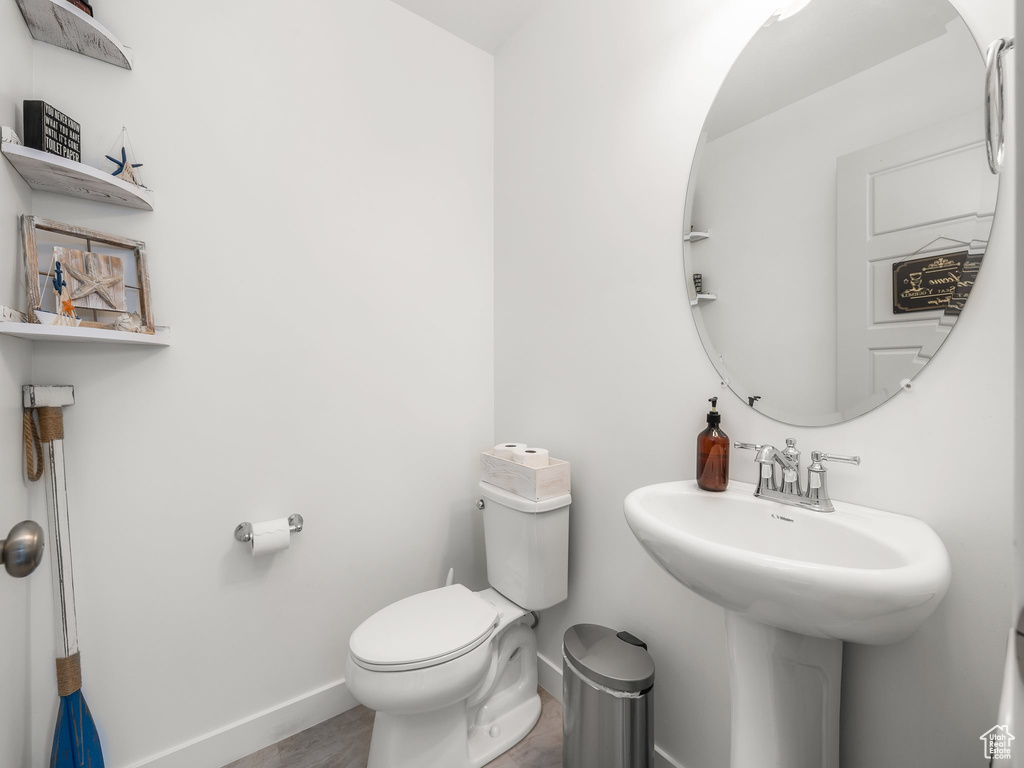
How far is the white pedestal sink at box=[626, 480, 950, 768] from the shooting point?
25.1 inches

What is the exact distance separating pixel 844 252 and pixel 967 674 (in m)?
0.83

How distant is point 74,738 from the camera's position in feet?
3.66

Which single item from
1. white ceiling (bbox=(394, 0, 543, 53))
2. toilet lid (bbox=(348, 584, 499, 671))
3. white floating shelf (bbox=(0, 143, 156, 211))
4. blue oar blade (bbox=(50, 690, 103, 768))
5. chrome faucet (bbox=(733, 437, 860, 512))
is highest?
white ceiling (bbox=(394, 0, 543, 53))

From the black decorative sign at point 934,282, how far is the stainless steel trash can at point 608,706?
1.02 metres

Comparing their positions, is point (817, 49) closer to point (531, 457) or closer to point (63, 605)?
point (531, 457)

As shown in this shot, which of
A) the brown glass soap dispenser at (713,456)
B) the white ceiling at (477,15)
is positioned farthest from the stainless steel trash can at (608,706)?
the white ceiling at (477,15)

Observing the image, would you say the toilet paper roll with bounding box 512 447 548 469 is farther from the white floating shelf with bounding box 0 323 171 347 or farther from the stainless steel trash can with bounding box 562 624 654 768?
the white floating shelf with bounding box 0 323 171 347

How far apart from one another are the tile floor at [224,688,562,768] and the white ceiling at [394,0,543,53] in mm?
2580

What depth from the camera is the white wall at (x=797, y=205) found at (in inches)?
33.9

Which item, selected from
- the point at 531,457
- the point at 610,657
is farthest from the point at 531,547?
the point at 610,657

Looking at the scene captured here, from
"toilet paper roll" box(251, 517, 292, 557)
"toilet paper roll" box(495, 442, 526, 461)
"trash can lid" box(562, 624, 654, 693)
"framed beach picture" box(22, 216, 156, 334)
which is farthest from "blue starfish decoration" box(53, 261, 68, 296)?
"trash can lid" box(562, 624, 654, 693)

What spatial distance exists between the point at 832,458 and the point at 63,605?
1.86 meters

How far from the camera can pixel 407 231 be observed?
67.9 inches

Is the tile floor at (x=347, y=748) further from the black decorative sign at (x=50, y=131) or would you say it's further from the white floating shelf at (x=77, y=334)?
the black decorative sign at (x=50, y=131)
